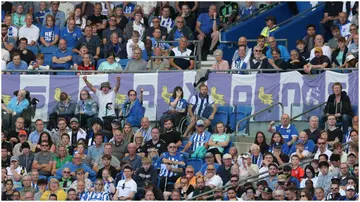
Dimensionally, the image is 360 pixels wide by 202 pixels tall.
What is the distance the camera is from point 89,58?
3166 cm

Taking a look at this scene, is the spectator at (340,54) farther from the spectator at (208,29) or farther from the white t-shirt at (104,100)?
the white t-shirt at (104,100)

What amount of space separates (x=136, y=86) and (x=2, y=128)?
101 inches

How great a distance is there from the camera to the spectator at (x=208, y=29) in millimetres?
32938

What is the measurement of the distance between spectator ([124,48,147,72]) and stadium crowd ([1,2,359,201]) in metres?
0.02

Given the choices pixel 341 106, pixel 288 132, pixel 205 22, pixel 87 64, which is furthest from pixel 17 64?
pixel 341 106

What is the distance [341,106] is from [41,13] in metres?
8.29

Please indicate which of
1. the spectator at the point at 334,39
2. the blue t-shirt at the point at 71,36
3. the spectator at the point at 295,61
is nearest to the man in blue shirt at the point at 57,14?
the blue t-shirt at the point at 71,36

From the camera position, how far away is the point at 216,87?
30250 millimetres

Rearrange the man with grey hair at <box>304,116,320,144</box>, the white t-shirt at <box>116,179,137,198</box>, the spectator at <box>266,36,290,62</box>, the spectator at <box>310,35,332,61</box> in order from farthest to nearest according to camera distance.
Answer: the spectator at <box>266,36,290,62</box> → the spectator at <box>310,35,332,61</box> → the man with grey hair at <box>304,116,320,144</box> → the white t-shirt at <box>116,179,137,198</box>

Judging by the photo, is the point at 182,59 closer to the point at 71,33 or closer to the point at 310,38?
the point at 310,38

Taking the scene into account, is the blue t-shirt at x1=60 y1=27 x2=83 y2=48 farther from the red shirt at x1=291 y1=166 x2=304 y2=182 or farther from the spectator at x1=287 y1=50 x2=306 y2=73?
the red shirt at x1=291 y1=166 x2=304 y2=182

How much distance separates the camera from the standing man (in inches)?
1193

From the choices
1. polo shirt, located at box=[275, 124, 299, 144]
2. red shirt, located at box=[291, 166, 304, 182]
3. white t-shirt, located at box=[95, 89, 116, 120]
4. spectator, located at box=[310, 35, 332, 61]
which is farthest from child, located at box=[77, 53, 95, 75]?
red shirt, located at box=[291, 166, 304, 182]

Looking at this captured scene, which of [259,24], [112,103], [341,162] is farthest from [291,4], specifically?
[341,162]
